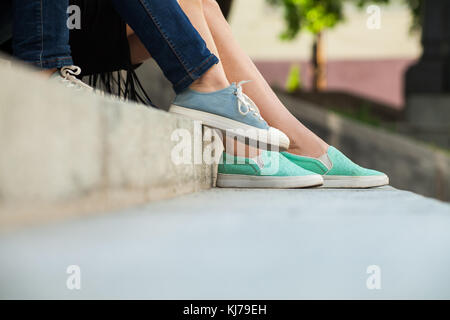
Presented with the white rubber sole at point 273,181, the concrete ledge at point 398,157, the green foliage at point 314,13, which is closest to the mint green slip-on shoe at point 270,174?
the white rubber sole at point 273,181

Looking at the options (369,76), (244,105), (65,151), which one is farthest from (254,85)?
(369,76)

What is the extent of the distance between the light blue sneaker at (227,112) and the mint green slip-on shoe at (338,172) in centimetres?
26

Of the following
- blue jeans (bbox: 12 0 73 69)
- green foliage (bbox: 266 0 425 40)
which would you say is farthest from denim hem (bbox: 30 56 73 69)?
green foliage (bbox: 266 0 425 40)

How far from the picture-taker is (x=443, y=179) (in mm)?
Result: 5770

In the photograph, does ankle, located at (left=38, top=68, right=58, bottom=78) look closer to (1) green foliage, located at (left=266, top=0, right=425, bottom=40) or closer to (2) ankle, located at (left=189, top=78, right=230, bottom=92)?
(2) ankle, located at (left=189, top=78, right=230, bottom=92)

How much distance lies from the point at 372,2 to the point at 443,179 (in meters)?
4.84

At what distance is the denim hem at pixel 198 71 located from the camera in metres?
1.43

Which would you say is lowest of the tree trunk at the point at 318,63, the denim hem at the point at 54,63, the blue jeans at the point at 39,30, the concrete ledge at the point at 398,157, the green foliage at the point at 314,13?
the concrete ledge at the point at 398,157

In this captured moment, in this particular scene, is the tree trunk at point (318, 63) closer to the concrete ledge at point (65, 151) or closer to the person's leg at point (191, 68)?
the person's leg at point (191, 68)

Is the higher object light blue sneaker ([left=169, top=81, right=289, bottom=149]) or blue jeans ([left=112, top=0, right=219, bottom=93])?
blue jeans ([left=112, top=0, right=219, bottom=93])

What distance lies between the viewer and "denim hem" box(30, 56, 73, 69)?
1206 mm

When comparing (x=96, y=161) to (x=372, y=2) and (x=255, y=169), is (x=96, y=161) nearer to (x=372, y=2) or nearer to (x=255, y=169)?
(x=255, y=169)

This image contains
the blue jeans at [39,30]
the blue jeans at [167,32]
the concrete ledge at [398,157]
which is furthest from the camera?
the concrete ledge at [398,157]

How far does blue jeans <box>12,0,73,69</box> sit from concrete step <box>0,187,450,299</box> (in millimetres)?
642
